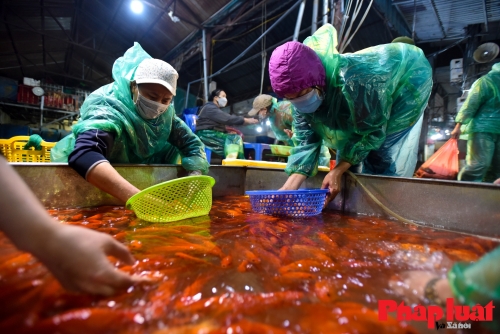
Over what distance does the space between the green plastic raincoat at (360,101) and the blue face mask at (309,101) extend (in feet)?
0.52

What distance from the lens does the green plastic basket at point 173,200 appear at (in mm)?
1920

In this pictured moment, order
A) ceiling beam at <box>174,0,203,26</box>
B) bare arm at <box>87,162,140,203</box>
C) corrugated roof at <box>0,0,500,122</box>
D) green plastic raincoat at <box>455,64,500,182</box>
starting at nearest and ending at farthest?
bare arm at <box>87,162,140,203</box> < green plastic raincoat at <box>455,64,500,182</box> < corrugated roof at <box>0,0,500,122</box> < ceiling beam at <box>174,0,203,26</box>

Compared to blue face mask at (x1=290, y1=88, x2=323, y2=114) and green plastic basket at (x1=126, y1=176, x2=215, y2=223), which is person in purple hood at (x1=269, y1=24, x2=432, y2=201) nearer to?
blue face mask at (x1=290, y1=88, x2=323, y2=114)

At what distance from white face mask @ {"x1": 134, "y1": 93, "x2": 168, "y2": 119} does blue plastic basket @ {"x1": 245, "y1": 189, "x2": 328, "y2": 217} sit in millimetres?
1412

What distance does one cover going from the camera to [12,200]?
812 millimetres

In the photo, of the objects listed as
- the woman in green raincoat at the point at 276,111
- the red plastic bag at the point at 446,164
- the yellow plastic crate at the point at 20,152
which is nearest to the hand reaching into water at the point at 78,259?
the yellow plastic crate at the point at 20,152

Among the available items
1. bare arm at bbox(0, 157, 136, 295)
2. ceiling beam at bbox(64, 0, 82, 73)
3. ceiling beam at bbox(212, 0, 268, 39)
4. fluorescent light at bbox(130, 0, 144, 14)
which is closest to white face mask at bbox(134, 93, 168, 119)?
bare arm at bbox(0, 157, 136, 295)

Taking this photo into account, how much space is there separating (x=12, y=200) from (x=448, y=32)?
11376 millimetres

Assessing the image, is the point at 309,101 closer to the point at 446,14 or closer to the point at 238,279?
the point at 238,279

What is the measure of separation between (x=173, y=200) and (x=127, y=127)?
118 cm

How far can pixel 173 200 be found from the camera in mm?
2135

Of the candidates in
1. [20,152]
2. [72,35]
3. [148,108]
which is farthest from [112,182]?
[72,35]

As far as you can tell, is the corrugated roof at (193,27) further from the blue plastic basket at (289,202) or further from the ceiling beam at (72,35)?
the blue plastic basket at (289,202)

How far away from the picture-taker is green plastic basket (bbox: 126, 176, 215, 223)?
1.92 metres
